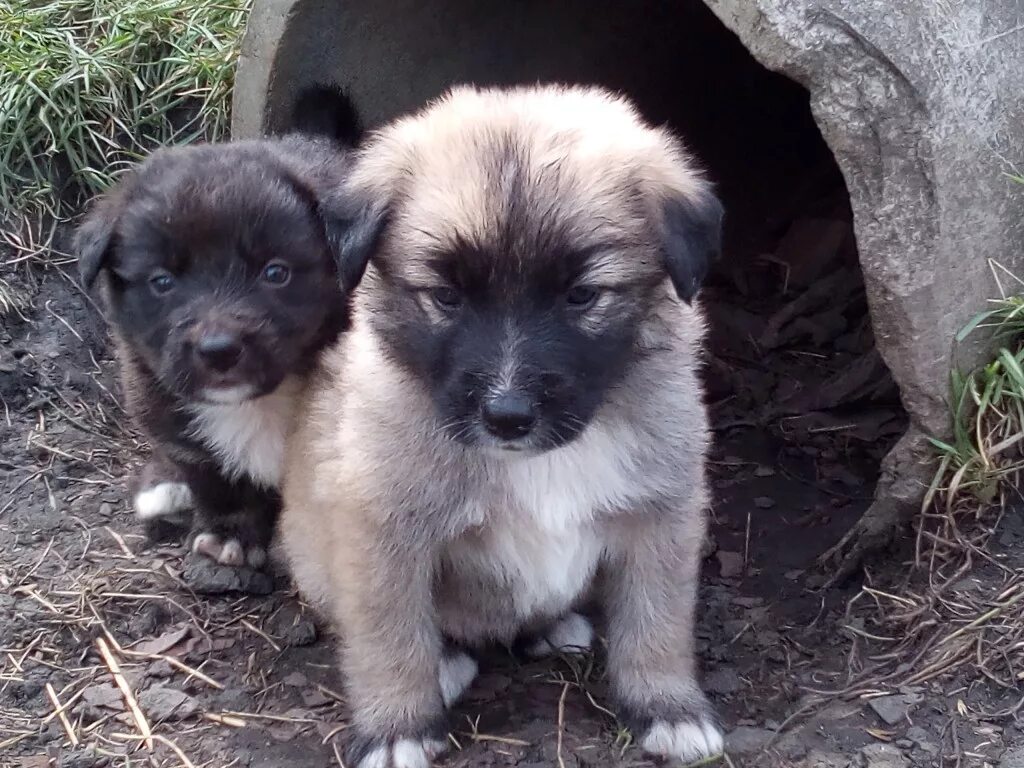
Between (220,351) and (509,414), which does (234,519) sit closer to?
(220,351)

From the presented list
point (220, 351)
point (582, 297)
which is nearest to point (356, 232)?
point (582, 297)

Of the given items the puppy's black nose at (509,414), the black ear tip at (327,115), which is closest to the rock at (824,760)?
the puppy's black nose at (509,414)

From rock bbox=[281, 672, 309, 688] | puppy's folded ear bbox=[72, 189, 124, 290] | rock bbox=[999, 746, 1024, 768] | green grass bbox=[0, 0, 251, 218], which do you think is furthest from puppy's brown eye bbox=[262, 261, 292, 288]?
rock bbox=[999, 746, 1024, 768]

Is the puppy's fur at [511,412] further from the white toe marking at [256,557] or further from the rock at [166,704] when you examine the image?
the white toe marking at [256,557]

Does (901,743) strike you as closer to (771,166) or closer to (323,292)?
(323,292)

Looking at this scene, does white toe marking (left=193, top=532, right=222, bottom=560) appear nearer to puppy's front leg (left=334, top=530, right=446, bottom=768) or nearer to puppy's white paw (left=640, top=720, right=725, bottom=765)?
puppy's front leg (left=334, top=530, right=446, bottom=768)

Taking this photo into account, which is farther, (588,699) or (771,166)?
(771,166)

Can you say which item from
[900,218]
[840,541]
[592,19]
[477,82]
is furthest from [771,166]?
[900,218]
